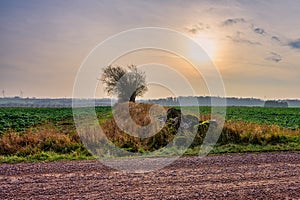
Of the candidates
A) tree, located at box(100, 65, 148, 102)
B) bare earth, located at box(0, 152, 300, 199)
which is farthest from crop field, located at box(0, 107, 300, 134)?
bare earth, located at box(0, 152, 300, 199)

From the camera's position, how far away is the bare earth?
687 cm

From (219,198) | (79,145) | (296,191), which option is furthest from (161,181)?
(79,145)

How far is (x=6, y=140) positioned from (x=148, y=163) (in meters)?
5.85

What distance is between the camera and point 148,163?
1006 centimetres

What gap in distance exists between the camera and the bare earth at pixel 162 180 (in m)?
6.87

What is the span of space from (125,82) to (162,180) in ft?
117

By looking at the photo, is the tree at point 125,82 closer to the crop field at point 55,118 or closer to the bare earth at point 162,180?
the crop field at point 55,118

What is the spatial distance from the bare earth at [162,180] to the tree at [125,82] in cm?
3026

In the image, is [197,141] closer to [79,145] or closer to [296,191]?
Result: [79,145]

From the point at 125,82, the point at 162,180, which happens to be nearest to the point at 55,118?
the point at 125,82

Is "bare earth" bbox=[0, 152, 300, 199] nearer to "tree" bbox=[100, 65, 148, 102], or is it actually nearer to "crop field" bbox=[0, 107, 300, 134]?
"crop field" bbox=[0, 107, 300, 134]

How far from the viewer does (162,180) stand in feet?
26.1

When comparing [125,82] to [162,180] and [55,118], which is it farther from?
[162,180]

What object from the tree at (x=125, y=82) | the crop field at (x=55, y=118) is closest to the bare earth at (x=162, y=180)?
the crop field at (x=55, y=118)
